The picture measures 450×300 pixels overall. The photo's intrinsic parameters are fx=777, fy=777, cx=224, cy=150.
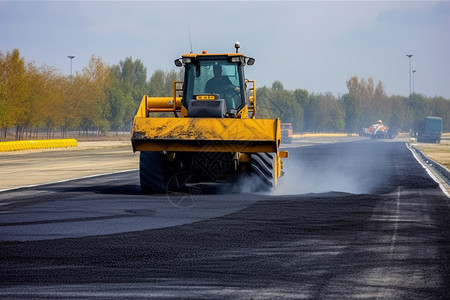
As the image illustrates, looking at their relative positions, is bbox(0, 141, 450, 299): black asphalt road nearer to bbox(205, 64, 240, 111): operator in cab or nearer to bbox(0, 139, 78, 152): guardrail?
bbox(205, 64, 240, 111): operator in cab

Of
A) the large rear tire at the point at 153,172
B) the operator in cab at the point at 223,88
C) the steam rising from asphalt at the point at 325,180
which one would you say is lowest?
the steam rising from asphalt at the point at 325,180

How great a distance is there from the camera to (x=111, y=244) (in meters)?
9.92

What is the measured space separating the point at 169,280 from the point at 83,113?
83.2m

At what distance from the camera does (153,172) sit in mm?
16688

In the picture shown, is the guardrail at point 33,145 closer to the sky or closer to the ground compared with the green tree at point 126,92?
closer to the ground

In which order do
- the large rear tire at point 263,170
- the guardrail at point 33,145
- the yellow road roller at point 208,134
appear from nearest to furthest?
1. the yellow road roller at point 208,134
2. the large rear tire at point 263,170
3. the guardrail at point 33,145

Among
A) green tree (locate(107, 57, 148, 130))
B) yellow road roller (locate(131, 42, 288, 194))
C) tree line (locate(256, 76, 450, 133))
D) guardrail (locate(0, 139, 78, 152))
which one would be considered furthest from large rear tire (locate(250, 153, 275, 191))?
tree line (locate(256, 76, 450, 133))

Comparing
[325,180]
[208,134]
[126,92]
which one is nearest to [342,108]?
[126,92]

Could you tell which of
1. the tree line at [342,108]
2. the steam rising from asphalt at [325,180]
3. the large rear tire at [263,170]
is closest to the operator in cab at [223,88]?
the large rear tire at [263,170]

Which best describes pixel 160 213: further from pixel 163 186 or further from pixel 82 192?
pixel 82 192

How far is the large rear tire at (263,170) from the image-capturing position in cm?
1661

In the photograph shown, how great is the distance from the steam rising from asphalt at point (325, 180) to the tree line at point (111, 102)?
7.35 feet

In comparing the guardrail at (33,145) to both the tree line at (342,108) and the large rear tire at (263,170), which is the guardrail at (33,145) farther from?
the tree line at (342,108)

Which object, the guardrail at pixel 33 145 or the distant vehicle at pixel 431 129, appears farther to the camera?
the distant vehicle at pixel 431 129
